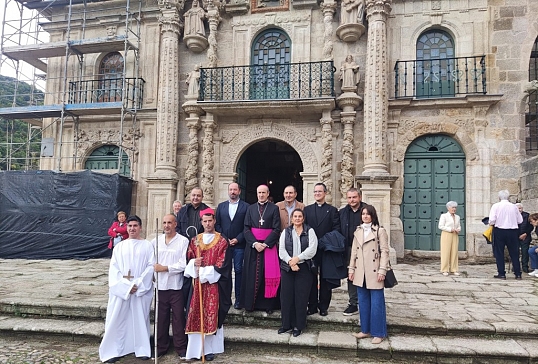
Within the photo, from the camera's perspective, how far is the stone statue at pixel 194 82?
11234mm

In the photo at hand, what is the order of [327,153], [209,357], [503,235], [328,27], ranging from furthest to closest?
1. [328,27]
2. [327,153]
3. [503,235]
4. [209,357]

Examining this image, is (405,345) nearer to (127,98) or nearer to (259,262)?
(259,262)

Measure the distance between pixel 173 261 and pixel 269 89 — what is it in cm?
795

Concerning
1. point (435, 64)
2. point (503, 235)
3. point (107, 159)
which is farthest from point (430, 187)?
point (107, 159)

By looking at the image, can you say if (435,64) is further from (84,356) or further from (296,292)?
(84,356)

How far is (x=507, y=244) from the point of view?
7.61 metres

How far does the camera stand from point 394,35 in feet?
35.6

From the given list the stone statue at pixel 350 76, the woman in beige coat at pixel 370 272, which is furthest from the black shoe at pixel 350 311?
the stone statue at pixel 350 76

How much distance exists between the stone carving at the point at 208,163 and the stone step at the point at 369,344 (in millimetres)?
6249

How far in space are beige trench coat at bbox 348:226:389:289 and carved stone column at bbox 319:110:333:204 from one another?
591cm

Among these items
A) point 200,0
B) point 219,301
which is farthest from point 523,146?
point 200,0

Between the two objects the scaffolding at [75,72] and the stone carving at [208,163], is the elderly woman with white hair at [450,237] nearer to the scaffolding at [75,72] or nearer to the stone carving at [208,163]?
the stone carving at [208,163]

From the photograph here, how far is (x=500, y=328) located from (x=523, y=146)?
288 inches

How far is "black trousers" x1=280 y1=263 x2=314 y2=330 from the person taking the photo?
461 centimetres
